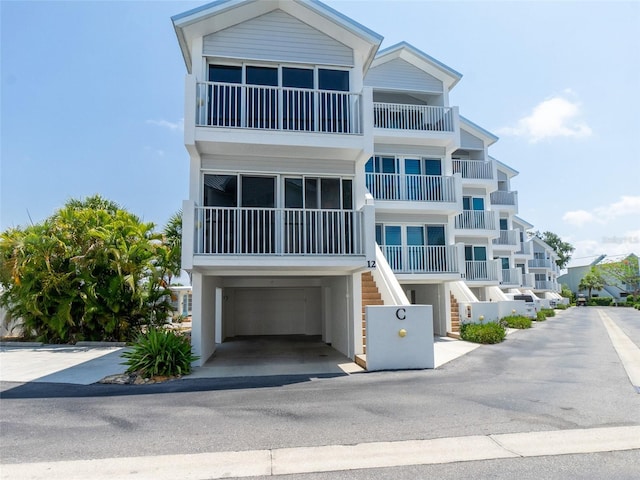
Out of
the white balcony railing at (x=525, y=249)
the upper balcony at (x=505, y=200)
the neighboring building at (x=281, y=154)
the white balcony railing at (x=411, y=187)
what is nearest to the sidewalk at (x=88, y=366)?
the neighboring building at (x=281, y=154)

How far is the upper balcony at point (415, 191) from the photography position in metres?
18.2

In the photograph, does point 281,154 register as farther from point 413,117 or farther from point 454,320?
point 454,320

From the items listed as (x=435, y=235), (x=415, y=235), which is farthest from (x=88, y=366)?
(x=435, y=235)

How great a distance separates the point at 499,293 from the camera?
24.8m

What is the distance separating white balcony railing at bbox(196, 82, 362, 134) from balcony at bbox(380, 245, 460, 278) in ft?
25.3

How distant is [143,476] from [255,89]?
31.0ft

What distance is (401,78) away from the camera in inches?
771

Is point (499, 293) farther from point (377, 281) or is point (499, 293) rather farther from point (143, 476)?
point (143, 476)

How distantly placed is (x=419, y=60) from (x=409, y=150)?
4.14 meters

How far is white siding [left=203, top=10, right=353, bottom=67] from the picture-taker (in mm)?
11789

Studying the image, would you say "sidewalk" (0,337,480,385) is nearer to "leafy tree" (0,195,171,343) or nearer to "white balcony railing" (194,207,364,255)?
"leafy tree" (0,195,171,343)

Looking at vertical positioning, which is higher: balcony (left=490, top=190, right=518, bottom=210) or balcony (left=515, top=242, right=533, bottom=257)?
balcony (left=490, top=190, right=518, bottom=210)

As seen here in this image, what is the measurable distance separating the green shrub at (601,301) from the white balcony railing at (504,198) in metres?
36.9

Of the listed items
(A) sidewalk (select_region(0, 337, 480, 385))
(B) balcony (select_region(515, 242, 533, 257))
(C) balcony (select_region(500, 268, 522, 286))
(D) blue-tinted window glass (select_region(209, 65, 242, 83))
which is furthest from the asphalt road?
(B) balcony (select_region(515, 242, 533, 257))
